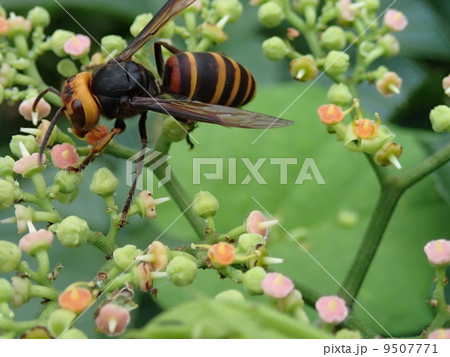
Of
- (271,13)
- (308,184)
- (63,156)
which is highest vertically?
(271,13)

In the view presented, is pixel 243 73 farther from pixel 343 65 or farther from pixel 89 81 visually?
pixel 89 81

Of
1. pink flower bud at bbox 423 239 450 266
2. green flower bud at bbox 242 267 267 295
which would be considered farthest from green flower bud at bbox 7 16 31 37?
pink flower bud at bbox 423 239 450 266

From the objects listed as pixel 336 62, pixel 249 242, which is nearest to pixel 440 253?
pixel 249 242

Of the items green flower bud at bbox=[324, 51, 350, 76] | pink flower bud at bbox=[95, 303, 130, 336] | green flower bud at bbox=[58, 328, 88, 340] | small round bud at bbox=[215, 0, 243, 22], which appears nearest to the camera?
green flower bud at bbox=[58, 328, 88, 340]

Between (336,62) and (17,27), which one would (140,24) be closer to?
(17,27)

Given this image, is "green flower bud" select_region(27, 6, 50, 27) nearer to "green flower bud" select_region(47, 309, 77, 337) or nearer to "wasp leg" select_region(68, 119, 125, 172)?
"wasp leg" select_region(68, 119, 125, 172)

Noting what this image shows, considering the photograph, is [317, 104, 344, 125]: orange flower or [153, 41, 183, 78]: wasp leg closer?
[317, 104, 344, 125]: orange flower

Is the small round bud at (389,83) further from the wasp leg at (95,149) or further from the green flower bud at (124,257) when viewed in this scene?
the green flower bud at (124,257)

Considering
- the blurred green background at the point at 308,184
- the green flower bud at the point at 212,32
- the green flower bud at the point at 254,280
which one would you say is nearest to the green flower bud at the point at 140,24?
the green flower bud at the point at 212,32

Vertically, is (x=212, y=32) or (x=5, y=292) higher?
(x=212, y=32)
